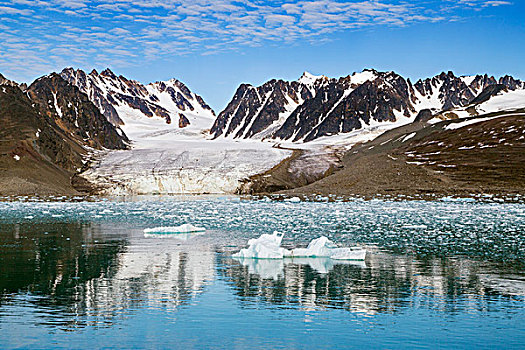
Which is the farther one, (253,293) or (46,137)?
(46,137)

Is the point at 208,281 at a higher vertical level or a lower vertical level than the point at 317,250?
lower

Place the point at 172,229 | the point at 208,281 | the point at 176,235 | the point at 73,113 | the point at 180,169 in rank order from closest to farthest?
the point at 208,281 → the point at 176,235 → the point at 172,229 → the point at 180,169 → the point at 73,113

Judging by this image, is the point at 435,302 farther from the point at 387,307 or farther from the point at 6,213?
the point at 6,213

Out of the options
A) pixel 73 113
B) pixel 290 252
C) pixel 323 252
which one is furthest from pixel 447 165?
pixel 73 113

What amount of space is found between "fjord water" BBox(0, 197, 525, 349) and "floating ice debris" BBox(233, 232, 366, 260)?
557mm

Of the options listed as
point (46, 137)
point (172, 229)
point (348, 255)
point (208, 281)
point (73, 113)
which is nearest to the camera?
point (208, 281)

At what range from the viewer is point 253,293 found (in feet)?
54.4

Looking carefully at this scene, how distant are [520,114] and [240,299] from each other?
4013 inches

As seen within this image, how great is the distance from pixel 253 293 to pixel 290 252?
274 inches

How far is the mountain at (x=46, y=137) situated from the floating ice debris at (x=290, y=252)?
184 feet

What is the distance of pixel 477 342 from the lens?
468 inches

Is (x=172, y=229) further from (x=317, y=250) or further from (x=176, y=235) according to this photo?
(x=317, y=250)

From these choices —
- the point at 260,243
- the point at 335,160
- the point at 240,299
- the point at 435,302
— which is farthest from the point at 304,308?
the point at 335,160

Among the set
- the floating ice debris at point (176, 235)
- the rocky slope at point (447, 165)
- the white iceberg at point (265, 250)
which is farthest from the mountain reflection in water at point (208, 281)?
the rocky slope at point (447, 165)
